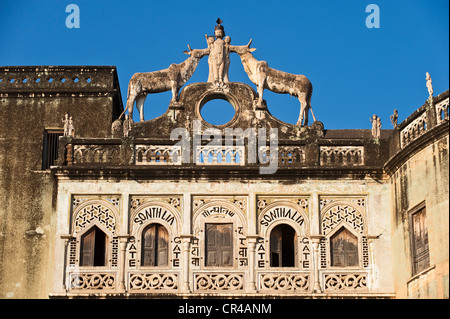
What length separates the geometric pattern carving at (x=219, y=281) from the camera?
25250 millimetres

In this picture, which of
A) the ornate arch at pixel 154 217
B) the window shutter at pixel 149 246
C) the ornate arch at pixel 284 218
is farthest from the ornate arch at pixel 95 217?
the ornate arch at pixel 284 218

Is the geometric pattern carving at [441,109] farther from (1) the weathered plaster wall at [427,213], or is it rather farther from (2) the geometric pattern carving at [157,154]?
(2) the geometric pattern carving at [157,154]

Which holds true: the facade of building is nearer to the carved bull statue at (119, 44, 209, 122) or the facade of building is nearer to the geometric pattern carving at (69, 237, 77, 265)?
the geometric pattern carving at (69, 237, 77, 265)

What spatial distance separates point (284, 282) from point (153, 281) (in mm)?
3161

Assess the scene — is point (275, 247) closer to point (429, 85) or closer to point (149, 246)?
point (149, 246)

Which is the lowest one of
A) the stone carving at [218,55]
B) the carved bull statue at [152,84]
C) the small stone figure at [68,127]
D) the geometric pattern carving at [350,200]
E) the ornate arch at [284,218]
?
the ornate arch at [284,218]


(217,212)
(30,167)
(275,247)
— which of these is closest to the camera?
(275,247)

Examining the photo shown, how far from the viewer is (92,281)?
25312mm

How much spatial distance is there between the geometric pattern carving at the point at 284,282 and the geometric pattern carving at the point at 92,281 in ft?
12.0

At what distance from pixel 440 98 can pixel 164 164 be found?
7088 mm

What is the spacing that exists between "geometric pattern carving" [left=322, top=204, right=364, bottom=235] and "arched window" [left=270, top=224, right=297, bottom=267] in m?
0.84

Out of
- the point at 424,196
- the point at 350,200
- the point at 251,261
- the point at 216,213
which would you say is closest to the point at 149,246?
the point at 216,213

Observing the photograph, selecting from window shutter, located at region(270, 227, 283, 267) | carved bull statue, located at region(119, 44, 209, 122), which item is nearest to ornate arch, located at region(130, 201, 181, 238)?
window shutter, located at region(270, 227, 283, 267)

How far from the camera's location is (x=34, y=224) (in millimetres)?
26781
